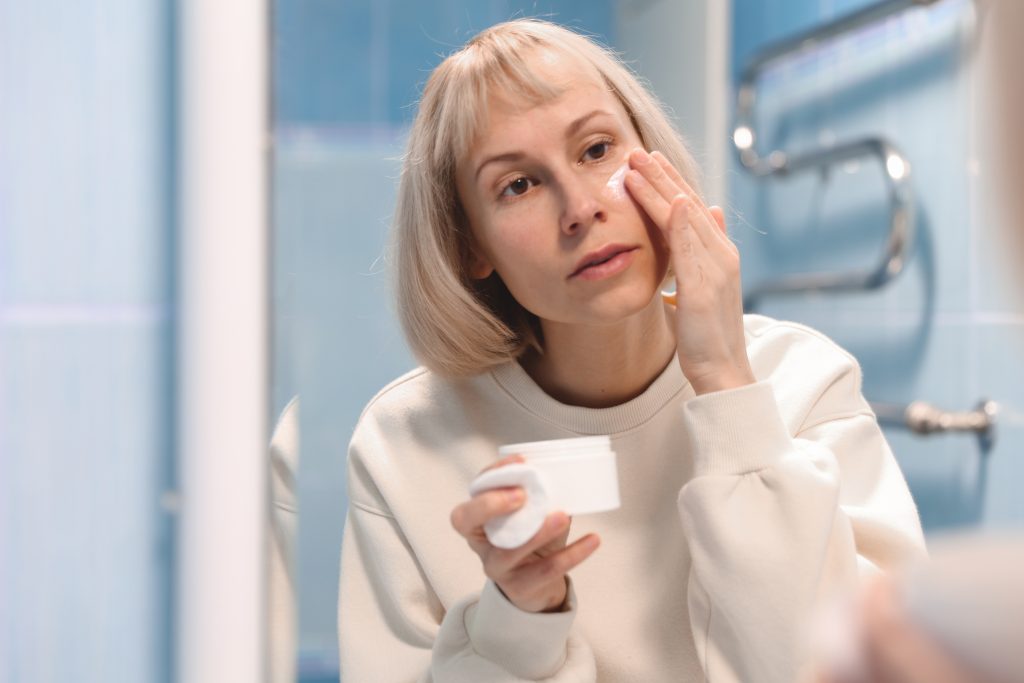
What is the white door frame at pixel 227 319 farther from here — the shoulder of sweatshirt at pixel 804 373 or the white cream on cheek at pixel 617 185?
the shoulder of sweatshirt at pixel 804 373

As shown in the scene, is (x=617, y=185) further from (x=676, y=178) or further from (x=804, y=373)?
(x=804, y=373)

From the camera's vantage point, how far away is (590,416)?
658mm

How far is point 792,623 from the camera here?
530 millimetres

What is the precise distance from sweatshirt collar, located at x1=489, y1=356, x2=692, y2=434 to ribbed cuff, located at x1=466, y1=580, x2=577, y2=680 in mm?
124

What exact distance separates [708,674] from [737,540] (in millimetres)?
82

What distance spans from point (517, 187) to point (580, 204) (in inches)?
1.9

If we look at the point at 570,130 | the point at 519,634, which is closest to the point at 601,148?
the point at 570,130

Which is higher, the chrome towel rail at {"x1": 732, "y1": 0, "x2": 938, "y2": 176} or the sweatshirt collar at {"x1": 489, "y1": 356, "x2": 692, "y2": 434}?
the chrome towel rail at {"x1": 732, "y1": 0, "x2": 938, "y2": 176}

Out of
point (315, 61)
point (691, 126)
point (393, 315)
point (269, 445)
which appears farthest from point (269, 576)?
point (691, 126)

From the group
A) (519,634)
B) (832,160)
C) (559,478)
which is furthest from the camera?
(832,160)

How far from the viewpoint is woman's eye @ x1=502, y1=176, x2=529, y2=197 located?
0.59 metres

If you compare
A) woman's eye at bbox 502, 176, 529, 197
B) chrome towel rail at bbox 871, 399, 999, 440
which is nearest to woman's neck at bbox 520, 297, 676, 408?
woman's eye at bbox 502, 176, 529, 197

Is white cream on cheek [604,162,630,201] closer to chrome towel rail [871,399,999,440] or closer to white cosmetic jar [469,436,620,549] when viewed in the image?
white cosmetic jar [469,436,620,549]

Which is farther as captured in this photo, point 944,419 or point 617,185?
point 944,419
